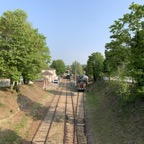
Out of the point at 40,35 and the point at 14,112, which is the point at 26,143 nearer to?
the point at 14,112

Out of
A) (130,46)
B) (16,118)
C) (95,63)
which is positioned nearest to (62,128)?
(16,118)

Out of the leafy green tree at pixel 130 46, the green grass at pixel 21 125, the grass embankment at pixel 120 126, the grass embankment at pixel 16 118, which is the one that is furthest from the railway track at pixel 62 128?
the leafy green tree at pixel 130 46

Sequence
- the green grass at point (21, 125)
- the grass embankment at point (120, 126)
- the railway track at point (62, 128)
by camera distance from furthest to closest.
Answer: the green grass at point (21, 125) → the railway track at point (62, 128) → the grass embankment at point (120, 126)

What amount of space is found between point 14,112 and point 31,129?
17.8ft

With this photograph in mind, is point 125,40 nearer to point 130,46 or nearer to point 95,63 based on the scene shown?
point 130,46

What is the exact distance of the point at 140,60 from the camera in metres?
19.2

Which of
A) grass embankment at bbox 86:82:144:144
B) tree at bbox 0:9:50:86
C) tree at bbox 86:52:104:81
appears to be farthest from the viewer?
tree at bbox 86:52:104:81

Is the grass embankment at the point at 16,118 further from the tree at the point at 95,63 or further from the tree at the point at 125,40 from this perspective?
the tree at the point at 95,63

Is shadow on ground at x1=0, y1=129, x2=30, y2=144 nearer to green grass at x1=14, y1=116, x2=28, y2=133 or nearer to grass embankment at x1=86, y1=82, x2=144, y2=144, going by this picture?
green grass at x1=14, y1=116, x2=28, y2=133

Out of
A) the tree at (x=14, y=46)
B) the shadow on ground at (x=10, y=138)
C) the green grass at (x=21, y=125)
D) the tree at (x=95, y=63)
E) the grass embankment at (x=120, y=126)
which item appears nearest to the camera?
the grass embankment at (x=120, y=126)

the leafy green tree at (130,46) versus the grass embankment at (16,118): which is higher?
the leafy green tree at (130,46)

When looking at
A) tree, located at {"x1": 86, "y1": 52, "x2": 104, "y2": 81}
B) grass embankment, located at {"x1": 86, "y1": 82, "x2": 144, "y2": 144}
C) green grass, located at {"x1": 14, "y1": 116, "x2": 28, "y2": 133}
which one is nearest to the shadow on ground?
green grass, located at {"x1": 14, "y1": 116, "x2": 28, "y2": 133}

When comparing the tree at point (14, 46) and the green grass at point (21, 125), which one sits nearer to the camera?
the green grass at point (21, 125)

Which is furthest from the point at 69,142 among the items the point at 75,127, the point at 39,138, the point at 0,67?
the point at 0,67
